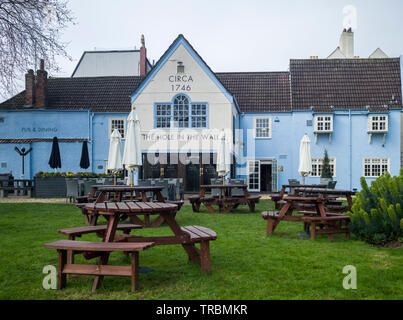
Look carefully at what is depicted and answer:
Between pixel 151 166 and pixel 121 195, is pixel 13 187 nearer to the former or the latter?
pixel 151 166

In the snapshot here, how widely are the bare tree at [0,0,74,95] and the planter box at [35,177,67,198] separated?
24.0ft

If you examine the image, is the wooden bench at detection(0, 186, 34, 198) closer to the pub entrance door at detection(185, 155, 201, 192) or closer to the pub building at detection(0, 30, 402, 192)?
the pub building at detection(0, 30, 402, 192)

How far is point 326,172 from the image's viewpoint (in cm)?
2244

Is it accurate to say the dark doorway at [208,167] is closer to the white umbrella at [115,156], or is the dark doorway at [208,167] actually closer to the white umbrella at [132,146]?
the white umbrella at [115,156]

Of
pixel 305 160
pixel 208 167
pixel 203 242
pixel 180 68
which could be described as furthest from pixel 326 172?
pixel 203 242

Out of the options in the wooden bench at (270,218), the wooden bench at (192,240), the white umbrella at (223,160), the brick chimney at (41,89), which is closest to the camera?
the wooden bench at (192,240)

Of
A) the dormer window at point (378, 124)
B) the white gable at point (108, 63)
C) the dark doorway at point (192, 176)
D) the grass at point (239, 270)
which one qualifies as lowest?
the grass at point (239, 270)

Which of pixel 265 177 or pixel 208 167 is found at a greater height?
pixel 208 167

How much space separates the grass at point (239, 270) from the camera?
4379 millimetres

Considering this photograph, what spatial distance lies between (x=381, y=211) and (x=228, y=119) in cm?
1531

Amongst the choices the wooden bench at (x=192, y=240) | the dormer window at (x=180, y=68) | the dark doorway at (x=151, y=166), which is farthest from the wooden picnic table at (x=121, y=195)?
the dormer window at (x=180, y=68)

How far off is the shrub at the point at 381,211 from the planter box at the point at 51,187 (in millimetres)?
15316
